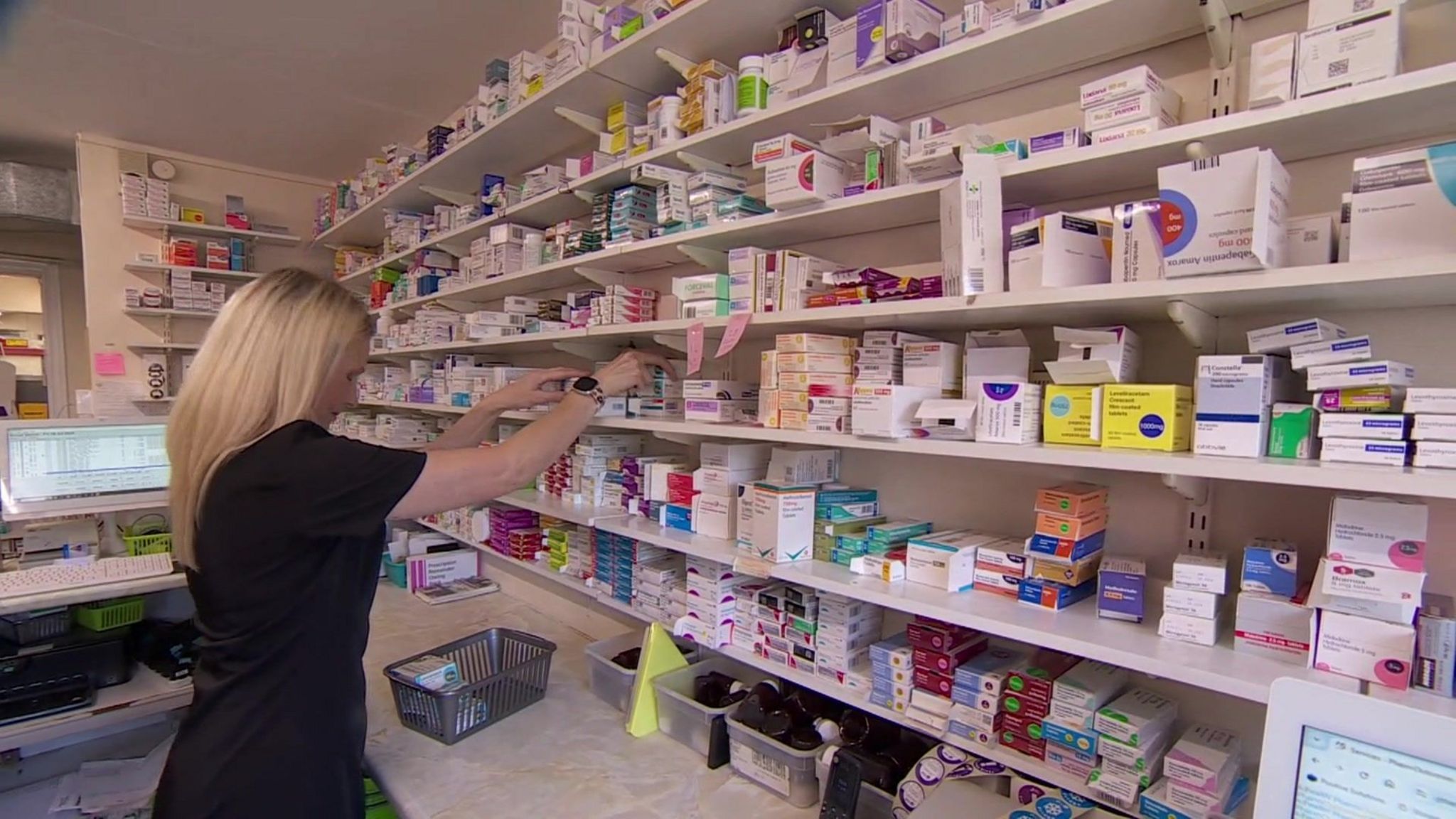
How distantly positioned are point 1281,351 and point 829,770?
3.60ft

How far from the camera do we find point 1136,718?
113 cm

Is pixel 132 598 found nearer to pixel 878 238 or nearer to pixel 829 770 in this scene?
pixel 829 770

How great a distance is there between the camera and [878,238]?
1747mm

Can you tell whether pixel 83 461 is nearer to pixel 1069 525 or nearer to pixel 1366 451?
pixel 1069 525

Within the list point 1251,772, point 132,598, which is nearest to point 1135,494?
point 1251,772

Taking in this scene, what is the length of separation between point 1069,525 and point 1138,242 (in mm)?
509

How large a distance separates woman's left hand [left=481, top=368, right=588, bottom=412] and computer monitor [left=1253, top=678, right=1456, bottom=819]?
5.98 ft

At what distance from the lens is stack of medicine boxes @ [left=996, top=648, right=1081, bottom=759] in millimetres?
1221

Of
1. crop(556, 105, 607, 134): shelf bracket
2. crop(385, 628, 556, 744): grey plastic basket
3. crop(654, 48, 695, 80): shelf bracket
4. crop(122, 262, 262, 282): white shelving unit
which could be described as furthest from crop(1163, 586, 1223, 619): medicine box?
crop(122, 262, 262, 282): white shelving unit

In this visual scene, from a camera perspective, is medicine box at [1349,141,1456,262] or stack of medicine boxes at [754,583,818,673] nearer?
medicine box at [1349,141,1456,262]

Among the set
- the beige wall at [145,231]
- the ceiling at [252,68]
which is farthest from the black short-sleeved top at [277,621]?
the beige wall at [145,231]

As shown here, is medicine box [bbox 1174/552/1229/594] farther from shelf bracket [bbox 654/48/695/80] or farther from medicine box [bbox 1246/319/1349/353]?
shelf bracket [bbox 654/48/695/80]

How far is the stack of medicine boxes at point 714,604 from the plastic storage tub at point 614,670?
249 millimetres

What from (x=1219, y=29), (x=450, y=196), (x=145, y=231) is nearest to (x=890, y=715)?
(x=1219, y=29)
